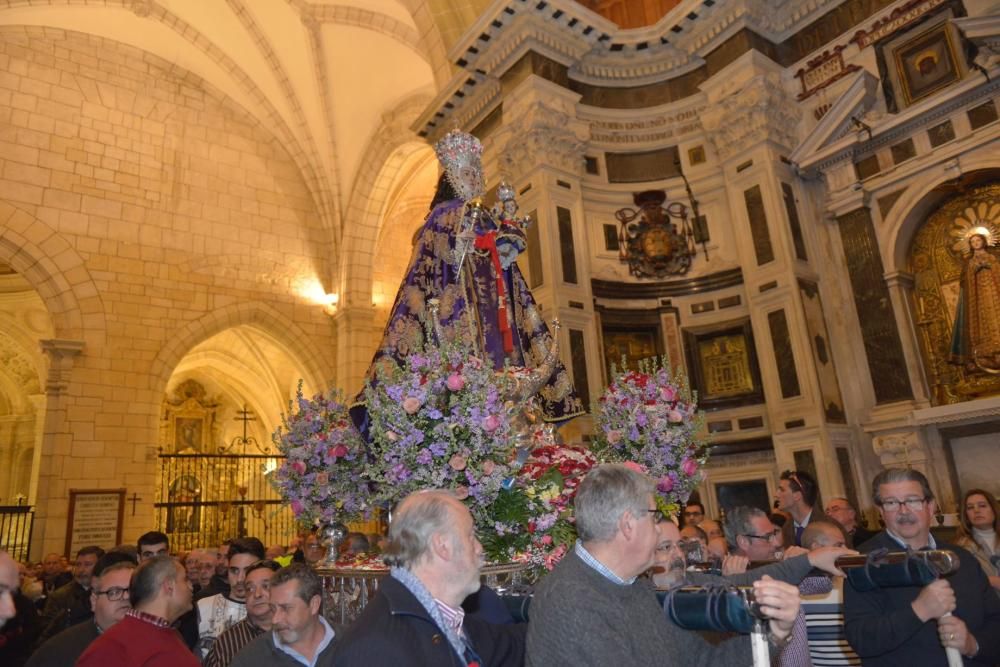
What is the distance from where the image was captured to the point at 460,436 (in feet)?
10.7

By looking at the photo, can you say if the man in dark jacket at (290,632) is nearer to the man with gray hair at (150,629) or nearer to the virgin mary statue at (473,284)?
the man with gray hair at (150,629)

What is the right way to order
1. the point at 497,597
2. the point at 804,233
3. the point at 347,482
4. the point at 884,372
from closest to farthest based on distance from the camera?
the point at 497,597 < the point at 347,482 < the point at 884,372 < the point at 804,233

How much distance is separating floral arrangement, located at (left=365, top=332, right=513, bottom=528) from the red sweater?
1.03m

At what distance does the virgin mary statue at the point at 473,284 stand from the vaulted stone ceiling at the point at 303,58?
31.3 ft

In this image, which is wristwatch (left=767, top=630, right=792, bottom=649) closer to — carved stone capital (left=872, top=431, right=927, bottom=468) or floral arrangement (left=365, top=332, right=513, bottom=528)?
floral arrangement (left=365, top=332, right=513, bottom=528)

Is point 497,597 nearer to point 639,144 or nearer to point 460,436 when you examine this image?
point 460,436

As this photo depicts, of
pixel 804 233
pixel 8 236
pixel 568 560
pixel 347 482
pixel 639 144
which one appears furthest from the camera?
pixel 8 236

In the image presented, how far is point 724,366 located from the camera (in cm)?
934

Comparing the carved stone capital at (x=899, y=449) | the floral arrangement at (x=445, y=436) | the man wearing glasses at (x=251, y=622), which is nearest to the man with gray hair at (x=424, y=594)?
the floral arrangement at (x=445, y=436)

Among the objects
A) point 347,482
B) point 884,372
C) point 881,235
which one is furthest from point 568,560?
point 881,235

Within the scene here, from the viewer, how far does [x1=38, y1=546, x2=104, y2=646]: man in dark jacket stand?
4.44m

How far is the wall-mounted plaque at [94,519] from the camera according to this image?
37.3ft

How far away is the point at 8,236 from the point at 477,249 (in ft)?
38.2

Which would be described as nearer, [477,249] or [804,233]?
[477,249]
